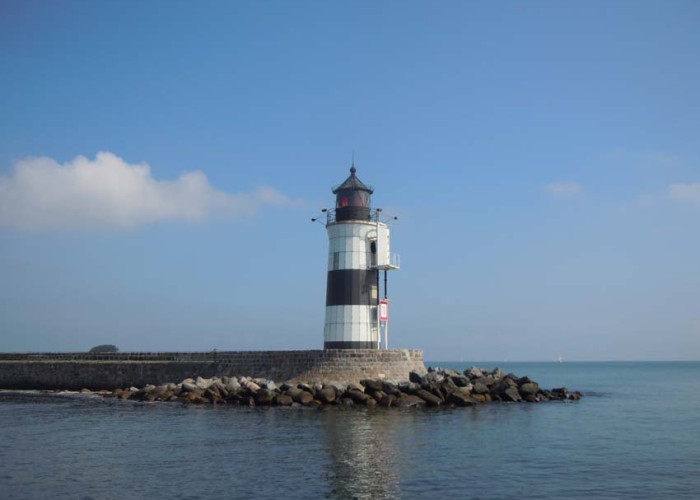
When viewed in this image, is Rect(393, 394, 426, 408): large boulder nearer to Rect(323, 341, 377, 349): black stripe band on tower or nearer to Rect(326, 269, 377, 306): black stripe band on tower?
Rect(323, 341, 377, 349): black stripe band on tower

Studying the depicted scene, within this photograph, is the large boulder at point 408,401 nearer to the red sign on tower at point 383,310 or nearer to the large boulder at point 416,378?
the large boulder at point 416,378

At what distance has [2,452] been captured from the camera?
15.3m

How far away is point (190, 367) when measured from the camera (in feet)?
96.9

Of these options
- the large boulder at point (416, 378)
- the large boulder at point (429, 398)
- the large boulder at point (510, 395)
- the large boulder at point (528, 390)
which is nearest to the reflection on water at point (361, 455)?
the large boulder at point (429, 398)

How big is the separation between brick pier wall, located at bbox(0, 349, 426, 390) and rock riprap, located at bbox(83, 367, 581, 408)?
815 mm

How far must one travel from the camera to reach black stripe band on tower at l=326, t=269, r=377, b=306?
2783 centimetres

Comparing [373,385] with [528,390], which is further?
[528,390]

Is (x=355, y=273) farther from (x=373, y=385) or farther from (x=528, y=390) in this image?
(x=528, y=390)

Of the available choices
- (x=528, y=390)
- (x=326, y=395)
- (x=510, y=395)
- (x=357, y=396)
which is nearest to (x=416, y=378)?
(x=357, y=396)

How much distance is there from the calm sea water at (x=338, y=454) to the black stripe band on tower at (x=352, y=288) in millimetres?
5618

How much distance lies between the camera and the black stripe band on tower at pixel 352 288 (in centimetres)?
2783

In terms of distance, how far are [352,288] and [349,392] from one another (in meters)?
4.75

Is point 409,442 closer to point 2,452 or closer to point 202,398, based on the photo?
point 2,452

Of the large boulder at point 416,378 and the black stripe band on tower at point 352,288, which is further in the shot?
the black stripe band on tower at point 352,288
